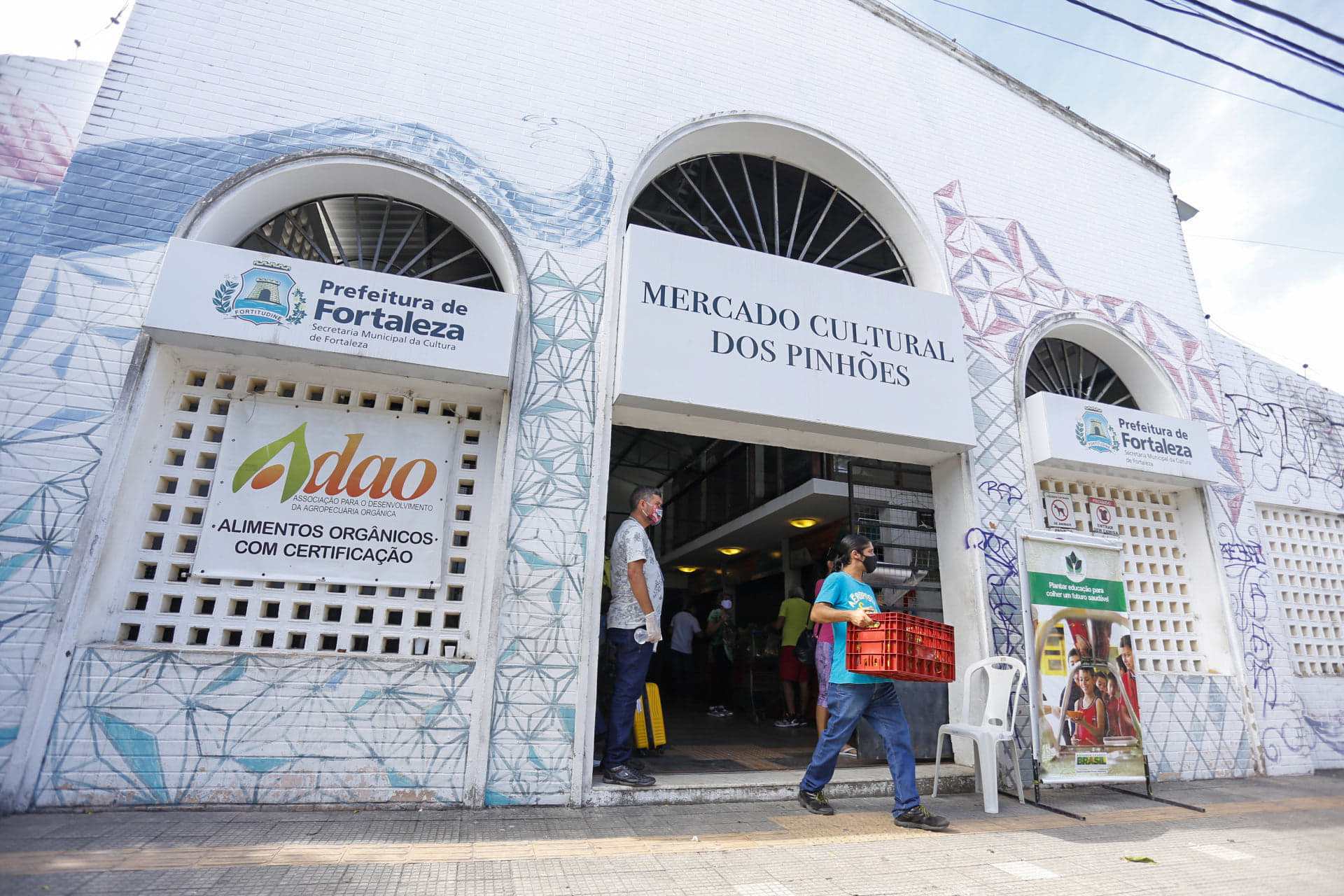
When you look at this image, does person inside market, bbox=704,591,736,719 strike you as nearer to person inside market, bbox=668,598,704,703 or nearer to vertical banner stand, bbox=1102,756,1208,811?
person inside market, bbox=668,598,704,703

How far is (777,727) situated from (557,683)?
4.64m

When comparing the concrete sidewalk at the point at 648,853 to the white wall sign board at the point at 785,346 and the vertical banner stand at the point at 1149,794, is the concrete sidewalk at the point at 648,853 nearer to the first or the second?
the vertical banner stand at the point at 1149,794

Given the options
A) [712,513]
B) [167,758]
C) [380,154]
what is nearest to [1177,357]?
[712,513]

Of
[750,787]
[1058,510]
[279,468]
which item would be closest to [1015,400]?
[1058,510]

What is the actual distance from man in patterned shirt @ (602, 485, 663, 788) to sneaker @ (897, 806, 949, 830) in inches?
59.3

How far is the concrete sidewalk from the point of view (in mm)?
2807

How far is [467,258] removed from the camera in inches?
246

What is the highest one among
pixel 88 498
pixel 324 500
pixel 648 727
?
pixel 324 500

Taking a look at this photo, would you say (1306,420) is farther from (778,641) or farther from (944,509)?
(778,641)

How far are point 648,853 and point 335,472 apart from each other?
3016 millimetres

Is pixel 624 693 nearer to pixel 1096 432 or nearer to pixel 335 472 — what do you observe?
pixel 335 472

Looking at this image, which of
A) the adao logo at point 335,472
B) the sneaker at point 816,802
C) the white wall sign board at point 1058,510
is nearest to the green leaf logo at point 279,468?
the adao logo at point 335,472

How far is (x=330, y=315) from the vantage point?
14.5ft

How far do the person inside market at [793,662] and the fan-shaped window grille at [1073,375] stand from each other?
343 cm
